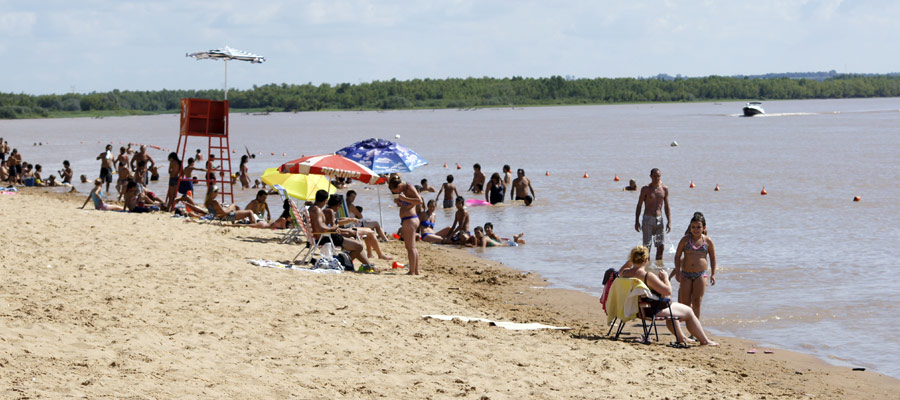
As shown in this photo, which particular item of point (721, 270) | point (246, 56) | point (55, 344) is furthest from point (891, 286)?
point (246, 56)

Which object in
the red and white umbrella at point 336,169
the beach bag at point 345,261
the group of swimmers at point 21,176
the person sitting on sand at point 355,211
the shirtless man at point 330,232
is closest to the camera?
the shirtless man at point 330,232

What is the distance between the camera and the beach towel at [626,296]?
945 cm

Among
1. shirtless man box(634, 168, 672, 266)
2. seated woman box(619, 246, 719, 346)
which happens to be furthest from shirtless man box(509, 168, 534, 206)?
seated woman box(619, 246, 719, 346)

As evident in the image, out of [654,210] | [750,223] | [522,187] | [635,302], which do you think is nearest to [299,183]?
[654,210]

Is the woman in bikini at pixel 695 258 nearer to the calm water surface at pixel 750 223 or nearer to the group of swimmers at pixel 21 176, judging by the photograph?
the calm water surface at pixel 750 223

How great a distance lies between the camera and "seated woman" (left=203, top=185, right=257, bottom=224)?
17.5 metres

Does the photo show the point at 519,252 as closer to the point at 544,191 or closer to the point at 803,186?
the point at 544,191

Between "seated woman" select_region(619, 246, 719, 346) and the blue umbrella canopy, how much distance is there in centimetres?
798

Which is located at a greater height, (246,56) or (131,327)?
(246,56)

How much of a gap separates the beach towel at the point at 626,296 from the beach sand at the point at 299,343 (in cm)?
33

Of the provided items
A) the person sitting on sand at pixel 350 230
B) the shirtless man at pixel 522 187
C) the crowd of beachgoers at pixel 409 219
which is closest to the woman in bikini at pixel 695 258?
the crowd of beachgoers at pixel 409 219

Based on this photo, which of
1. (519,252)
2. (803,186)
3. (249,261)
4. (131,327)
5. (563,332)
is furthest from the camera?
(803,186)

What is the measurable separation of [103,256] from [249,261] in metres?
1.92

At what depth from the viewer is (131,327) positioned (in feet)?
26.7
